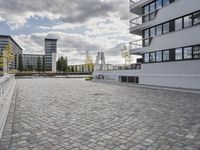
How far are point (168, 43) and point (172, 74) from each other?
3.36m

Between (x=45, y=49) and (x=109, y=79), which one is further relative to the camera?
(x=45, y=49)

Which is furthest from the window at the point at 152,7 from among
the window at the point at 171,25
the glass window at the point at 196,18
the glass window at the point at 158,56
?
the glass window at the point at 196,18

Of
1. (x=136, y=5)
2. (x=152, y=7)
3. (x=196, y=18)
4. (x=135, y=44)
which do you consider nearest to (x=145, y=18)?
(x=152, y=7)

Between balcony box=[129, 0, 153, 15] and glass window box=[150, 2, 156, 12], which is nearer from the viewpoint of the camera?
glass window box=[150, 2, 156, 12]

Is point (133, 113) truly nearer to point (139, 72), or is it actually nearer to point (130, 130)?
point (130, 130)

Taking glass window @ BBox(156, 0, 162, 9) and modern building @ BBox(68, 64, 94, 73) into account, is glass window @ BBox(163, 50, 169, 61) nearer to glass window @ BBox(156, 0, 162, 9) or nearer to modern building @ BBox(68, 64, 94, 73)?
glass window @ BBox(156, 0, 162, 9)

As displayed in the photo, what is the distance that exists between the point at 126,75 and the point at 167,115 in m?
18.5

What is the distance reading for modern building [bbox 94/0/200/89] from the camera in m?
17.2

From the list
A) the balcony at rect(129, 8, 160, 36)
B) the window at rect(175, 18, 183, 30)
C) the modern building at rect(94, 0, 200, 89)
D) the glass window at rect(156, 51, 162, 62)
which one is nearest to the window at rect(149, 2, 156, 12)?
the modern building at rect(94, 0, 200, 89)

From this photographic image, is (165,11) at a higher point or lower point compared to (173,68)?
higher

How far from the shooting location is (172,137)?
210 inches

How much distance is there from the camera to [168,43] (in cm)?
2000

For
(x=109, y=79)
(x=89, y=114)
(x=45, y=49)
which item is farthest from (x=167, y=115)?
(x=45, y=49)

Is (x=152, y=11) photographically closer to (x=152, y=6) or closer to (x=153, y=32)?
(x=152, y=6)
